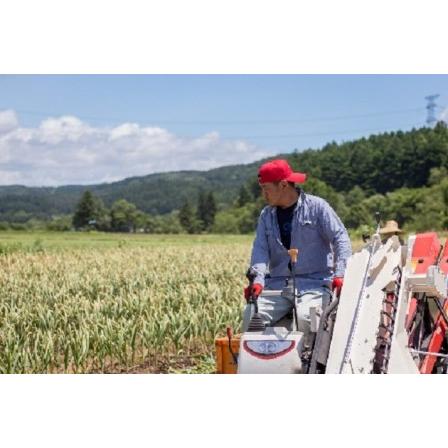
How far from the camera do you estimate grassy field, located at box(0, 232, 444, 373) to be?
6.68m

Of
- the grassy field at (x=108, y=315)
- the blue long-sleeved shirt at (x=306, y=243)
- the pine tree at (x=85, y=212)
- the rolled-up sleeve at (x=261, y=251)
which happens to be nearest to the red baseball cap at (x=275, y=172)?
the blue long-sleeved shirt at (x=306, y=243)

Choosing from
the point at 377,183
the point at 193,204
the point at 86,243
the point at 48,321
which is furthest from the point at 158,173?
the point at 48,321

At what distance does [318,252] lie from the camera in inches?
203

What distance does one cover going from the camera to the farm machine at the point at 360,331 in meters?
4.38

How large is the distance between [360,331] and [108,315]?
3703mm

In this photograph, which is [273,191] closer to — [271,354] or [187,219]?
[271,354]

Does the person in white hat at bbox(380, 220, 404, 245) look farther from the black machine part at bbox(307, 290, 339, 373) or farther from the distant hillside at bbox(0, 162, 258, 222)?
the distant hillside at bbox(0, 162, 258, 222)

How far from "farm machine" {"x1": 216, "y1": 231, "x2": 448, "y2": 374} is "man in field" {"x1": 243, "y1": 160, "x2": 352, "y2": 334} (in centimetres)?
12

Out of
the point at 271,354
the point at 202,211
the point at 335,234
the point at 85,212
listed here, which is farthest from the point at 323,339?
the point at 202,211

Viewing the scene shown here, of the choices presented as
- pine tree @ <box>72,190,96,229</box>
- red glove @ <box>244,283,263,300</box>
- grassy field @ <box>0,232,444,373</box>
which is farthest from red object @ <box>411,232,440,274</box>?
pine tree @ <box>72,190,96,229</box>

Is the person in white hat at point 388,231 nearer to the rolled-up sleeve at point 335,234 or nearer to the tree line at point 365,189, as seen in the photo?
the rolled-up sleeve at point 335,234

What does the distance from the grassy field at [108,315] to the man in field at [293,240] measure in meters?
2.06

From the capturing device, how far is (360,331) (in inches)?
174
